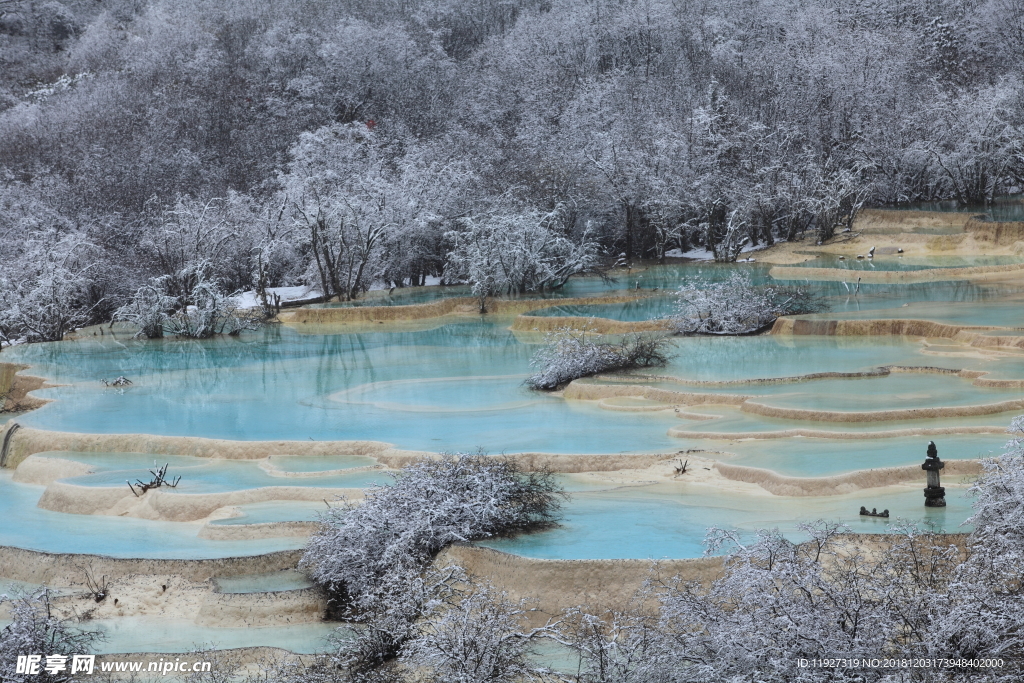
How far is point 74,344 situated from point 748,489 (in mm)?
17652

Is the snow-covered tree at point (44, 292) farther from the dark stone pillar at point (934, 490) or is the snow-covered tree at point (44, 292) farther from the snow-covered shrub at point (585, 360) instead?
the dark stone pillar at point (934, 490)

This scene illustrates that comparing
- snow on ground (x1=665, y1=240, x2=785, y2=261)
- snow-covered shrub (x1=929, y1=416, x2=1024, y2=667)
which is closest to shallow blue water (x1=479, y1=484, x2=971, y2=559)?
snow-covered shrub (x1=929, y1=416, x2=1024, y2=667)

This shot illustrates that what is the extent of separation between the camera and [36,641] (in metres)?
8.79

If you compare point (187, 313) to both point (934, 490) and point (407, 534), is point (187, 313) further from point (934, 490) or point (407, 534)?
point (934, 490)

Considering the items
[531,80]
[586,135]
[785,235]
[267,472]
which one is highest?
[531,80]

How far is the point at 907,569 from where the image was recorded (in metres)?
8.34

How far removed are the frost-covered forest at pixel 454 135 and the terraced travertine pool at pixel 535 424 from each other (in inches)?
216

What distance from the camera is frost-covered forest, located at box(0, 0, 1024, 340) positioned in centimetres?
2884

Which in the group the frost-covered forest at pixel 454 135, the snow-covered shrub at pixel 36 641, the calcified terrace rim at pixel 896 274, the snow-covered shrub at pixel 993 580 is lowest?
the snow-covered shrub at pixel 36 641

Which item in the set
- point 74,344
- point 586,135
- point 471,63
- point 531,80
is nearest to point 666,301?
point 74,344

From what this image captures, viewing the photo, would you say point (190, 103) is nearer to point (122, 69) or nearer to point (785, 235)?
point (122, 69)

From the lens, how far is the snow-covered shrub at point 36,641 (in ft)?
28.1

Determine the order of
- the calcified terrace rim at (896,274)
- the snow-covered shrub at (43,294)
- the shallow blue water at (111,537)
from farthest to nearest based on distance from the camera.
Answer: the snow-covered shrub at (43,294) → the calcified terrace rim at (896,274) → the shallow blue water at (111,537)

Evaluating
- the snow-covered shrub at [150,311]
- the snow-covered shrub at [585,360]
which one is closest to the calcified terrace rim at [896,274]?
the snow-covered shrub at [585,360]
